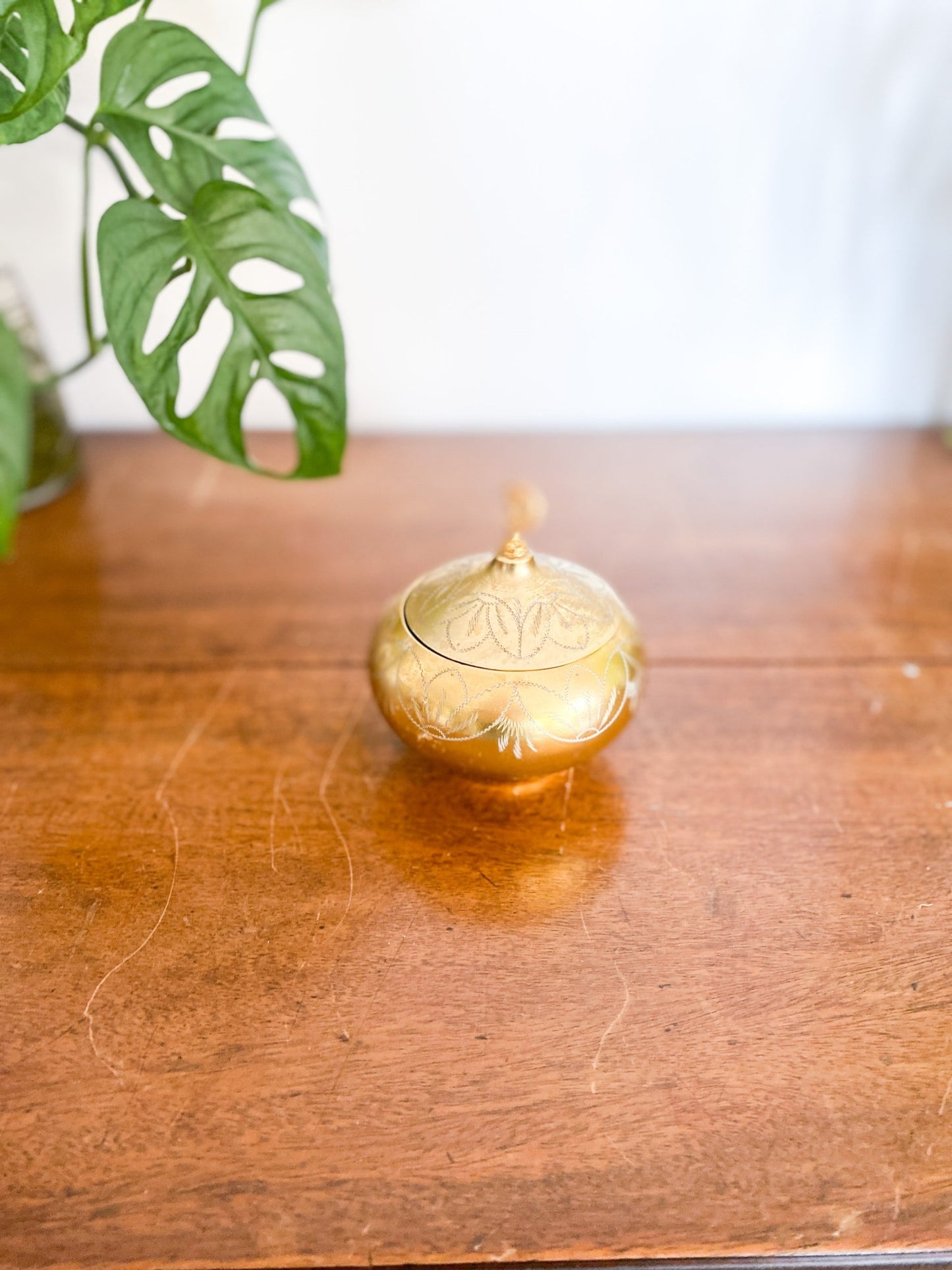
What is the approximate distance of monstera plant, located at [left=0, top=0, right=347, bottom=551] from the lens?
543 millimetres

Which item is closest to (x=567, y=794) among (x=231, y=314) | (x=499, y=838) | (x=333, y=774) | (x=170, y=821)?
(x=499, y=838)

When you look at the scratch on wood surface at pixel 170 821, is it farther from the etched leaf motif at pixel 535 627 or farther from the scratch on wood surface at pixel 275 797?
the etched leaf motif at pixel 535 627

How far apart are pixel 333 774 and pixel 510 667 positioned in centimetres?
18

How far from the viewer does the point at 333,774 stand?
2.15ft

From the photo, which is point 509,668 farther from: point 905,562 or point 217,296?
point 905,562

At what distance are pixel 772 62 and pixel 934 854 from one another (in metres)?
0.74

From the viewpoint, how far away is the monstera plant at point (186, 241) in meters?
0.54

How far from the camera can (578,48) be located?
0.88 m

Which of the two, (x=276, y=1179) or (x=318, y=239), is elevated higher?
(x=318, y=239)

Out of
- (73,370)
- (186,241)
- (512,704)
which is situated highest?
(186,241)

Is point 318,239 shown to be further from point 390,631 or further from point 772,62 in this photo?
point 772,62

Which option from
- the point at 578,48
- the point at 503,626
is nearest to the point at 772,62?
the point at 578,48

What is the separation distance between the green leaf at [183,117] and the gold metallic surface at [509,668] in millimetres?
258

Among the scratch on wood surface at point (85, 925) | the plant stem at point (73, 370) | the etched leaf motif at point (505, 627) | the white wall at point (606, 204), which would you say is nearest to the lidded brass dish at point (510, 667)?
the etched leaf motif at point (505, 627)
